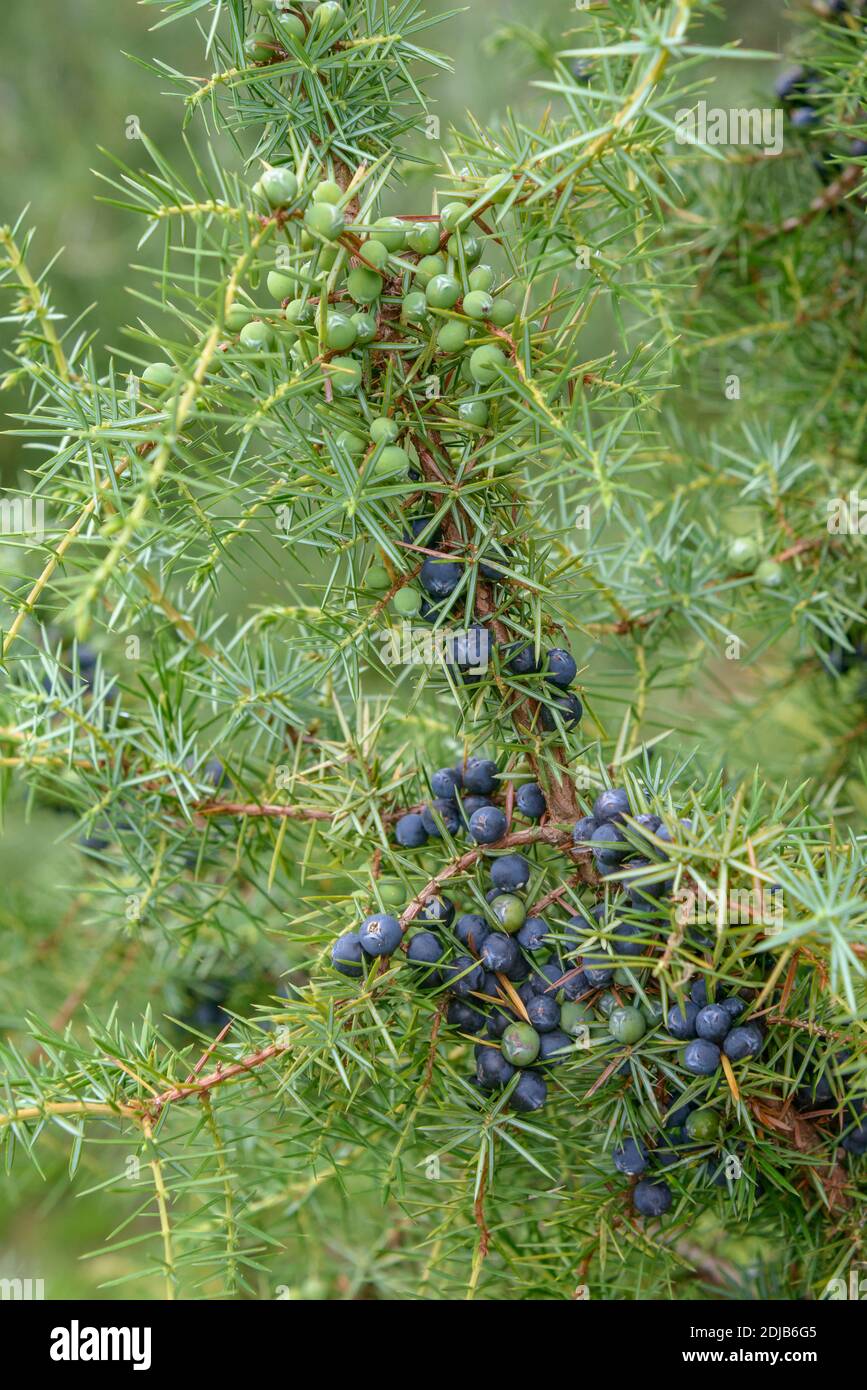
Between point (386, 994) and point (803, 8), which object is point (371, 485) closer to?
point (386, 994)

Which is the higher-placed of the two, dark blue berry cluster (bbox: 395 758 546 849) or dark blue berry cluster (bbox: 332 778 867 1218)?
dark blue berry cluster (bbox: 395 758 546 849)

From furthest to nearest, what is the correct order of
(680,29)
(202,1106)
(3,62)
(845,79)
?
(3,62)
(845,79)
(202,1106)
(680,29)

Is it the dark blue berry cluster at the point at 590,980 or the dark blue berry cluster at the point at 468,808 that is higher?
the dark blue berry cluster at the point at 468,808

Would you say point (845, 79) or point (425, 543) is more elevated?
point (845, 79)

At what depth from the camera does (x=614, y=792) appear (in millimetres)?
372

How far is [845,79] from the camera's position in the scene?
0.54 metres

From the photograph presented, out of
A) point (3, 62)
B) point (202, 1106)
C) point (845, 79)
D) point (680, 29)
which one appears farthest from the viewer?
point (3, 62)

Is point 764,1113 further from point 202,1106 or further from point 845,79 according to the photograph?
point 845,79

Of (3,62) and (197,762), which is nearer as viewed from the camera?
Result: (197,762)

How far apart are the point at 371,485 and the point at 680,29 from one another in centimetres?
15

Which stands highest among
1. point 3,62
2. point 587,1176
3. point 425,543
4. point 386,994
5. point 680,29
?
point 3,62
